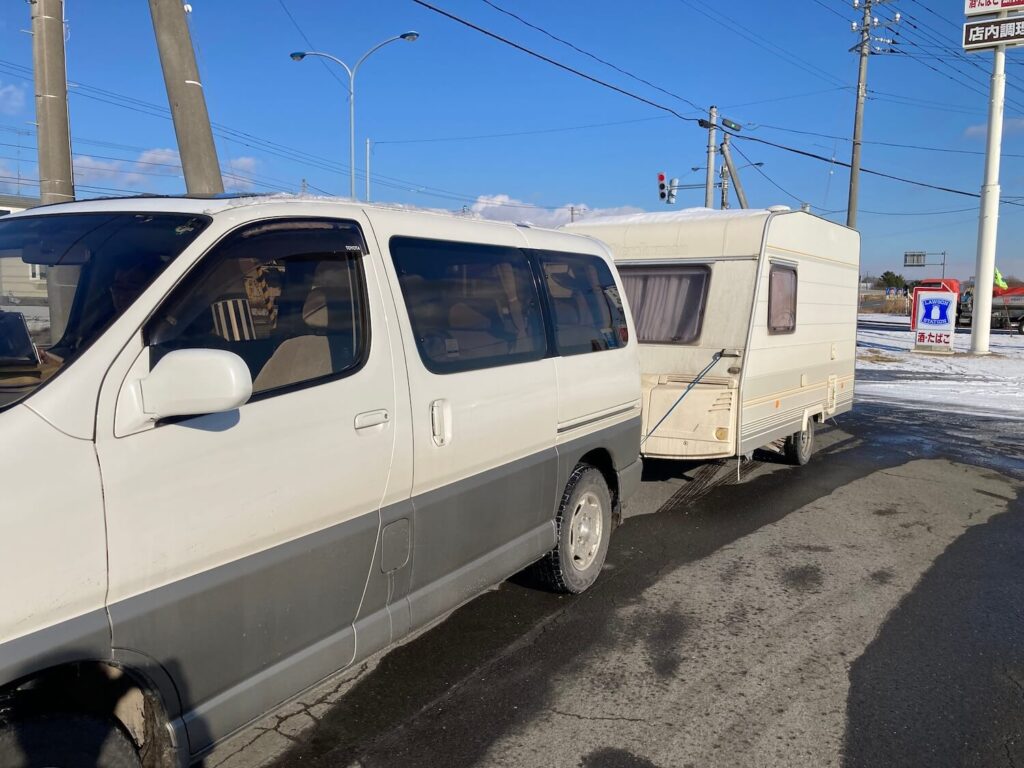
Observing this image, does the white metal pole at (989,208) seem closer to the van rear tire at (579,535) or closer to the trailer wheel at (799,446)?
the trailer wheel at (799,446)

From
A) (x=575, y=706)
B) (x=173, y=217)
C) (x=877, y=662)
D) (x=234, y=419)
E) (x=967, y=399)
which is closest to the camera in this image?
(x=234, y=419)

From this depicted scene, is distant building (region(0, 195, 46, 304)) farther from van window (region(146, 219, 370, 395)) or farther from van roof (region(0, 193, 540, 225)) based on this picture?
van window (region(146, 219, 370, 395))

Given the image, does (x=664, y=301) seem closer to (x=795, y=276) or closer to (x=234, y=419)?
(x=795, y=276)

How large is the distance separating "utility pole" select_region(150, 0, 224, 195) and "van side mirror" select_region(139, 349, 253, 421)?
5.10m

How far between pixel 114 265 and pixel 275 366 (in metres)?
0.64

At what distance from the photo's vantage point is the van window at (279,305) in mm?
2781

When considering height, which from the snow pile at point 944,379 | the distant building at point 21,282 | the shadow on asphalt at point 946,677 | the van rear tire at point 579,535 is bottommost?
the shadow on asphalt at point 946,677

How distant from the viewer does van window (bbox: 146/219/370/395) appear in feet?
9.12

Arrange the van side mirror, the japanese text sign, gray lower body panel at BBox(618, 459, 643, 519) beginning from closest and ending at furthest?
the van side mirror < gray lower body panel at BBox(618, 459, 643, 519) < the japanese text sign

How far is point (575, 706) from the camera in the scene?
390cm

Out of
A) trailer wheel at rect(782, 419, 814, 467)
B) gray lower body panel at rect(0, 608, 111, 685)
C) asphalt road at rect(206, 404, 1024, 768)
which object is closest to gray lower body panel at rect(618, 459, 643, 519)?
asphalt road at rect(206, 404, 1024, 768)

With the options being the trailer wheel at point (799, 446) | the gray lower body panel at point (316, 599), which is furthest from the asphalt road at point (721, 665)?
the trailer wheel at point (799, 446)

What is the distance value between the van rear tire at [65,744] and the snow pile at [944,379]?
14.2 meters

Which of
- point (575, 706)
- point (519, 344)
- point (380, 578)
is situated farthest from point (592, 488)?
point (380, 578)
